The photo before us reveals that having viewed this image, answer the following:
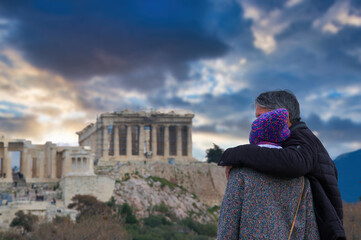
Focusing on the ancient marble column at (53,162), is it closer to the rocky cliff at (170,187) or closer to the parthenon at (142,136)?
the rocky cliff at (170,187)

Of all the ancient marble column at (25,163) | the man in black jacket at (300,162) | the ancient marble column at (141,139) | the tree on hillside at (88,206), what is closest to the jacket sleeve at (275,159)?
the man in black jacket at (300,162)

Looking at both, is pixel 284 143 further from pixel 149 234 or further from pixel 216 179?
pixel 216 179

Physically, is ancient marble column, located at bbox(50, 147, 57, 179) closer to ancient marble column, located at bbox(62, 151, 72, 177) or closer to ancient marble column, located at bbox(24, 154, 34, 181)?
ancient marble column, located at bbox(24, 154, 34, 181)

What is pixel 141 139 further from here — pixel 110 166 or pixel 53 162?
pixel 53 162

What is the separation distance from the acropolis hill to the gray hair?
4062 centimetres

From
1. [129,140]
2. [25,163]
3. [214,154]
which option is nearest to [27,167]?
[25,163]

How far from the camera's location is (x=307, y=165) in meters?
4.69

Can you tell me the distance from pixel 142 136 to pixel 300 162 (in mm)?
70469

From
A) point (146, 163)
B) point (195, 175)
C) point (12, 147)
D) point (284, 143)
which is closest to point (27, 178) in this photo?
point (12, 147)

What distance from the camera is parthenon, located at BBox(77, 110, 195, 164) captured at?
73562 mm

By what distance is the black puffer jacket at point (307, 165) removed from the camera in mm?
4621

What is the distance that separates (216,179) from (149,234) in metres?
34.2

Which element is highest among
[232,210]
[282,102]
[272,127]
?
[282,102]

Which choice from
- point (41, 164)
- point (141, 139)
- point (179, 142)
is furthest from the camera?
point (179, 142)
